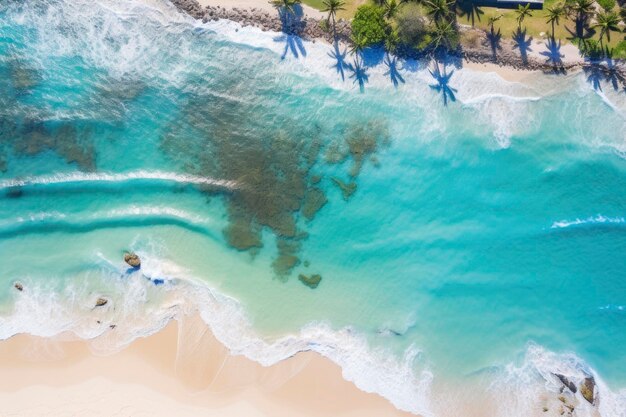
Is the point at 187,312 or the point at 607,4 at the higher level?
the point at 607,4

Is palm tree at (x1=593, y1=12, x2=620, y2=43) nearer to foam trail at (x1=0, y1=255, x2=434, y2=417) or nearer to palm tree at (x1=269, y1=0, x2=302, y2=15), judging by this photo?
palm tree at (x1=269, y1=0, x2=302, y2=15)

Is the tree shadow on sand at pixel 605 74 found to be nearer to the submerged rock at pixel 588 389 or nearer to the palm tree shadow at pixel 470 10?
the palm tree shadow at pixel 470 10

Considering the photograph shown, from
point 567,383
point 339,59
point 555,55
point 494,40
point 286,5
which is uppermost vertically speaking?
point 286,5

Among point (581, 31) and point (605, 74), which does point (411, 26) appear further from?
point (605, 74)

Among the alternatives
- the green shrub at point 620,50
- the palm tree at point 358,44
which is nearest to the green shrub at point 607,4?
the green shrub at point 620,50

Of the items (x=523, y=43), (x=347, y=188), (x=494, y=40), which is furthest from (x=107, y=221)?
(x=523, y=43)
